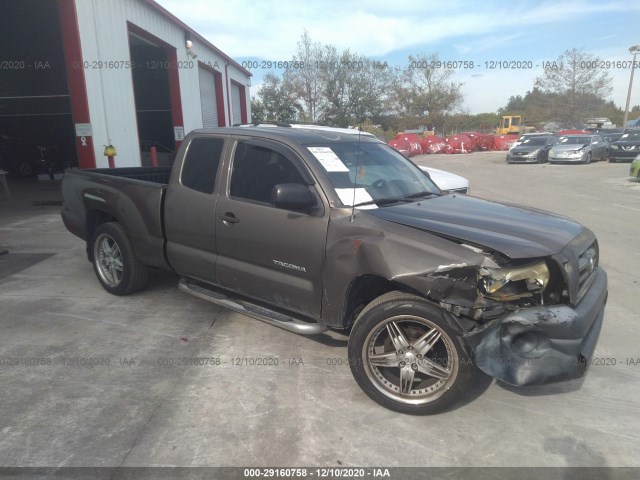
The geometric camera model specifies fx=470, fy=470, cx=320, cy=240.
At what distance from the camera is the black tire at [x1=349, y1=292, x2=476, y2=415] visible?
296 centimetres

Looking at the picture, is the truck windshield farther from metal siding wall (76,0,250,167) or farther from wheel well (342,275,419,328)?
metal siding wall (76,0,250,167)

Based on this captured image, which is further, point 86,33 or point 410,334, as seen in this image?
point 86,33

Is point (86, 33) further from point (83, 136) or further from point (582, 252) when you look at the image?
point (582, 252)

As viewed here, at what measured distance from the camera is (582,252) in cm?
328

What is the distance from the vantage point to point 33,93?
1923 centimetres

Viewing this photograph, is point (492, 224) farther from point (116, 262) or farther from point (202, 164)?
point (116, 262)

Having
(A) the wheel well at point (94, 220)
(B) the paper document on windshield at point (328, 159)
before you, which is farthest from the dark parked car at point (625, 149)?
(A) the wheel well at point (94, 220)

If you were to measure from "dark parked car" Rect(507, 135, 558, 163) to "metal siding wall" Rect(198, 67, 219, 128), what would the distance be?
1555 cm

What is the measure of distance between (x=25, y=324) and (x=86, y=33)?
326 inches

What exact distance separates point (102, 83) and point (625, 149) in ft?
75.6

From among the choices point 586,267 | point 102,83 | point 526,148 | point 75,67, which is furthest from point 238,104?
point 586,267

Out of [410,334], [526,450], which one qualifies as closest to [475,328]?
[410,334]

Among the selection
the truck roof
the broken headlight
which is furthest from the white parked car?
the broken headlight

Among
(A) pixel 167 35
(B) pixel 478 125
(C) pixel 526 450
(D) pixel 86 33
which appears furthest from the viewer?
(B) pixel 478 125
